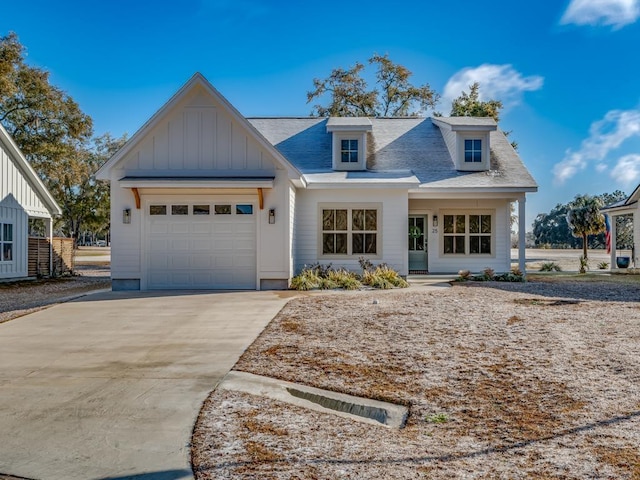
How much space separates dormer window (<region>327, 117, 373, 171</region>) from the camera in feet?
55.1

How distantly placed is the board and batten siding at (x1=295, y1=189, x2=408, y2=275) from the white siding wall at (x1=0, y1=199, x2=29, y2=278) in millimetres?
9543

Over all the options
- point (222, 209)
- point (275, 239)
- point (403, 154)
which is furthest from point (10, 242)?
point (403, 154)

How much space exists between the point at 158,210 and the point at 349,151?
22.7 ft

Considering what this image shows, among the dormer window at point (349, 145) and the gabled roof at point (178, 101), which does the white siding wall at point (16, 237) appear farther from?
the dormer window at point (349, 145)

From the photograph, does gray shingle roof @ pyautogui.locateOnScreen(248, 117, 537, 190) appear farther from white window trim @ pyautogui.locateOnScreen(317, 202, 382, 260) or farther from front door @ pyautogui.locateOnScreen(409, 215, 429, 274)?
front door @ pyautogui.locateOnScreen(409, 215, 429, 274)

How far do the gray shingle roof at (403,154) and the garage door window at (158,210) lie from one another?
4.27 meters

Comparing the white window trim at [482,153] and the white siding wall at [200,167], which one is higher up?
the white window trim at [482,153]

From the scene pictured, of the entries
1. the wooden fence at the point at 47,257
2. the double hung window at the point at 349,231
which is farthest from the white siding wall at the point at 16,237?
the double hung window at the point at 349,231

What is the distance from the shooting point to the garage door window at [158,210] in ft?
42.2

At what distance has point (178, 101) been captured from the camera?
12.4 meters

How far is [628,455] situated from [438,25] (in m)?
14.9

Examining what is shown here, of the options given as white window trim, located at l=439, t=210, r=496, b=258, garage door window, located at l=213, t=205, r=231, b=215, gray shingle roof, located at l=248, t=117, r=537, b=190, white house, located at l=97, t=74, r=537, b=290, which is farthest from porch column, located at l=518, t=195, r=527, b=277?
garage door window, located at l=213, t=205, r=231, b=215

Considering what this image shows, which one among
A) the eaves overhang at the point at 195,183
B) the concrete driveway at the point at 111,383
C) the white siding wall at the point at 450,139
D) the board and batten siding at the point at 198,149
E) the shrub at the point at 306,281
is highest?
the white siding wall at the point at 450,139

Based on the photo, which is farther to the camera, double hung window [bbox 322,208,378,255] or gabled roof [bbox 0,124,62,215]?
gabled roof [bbox 0,124,62,215]
